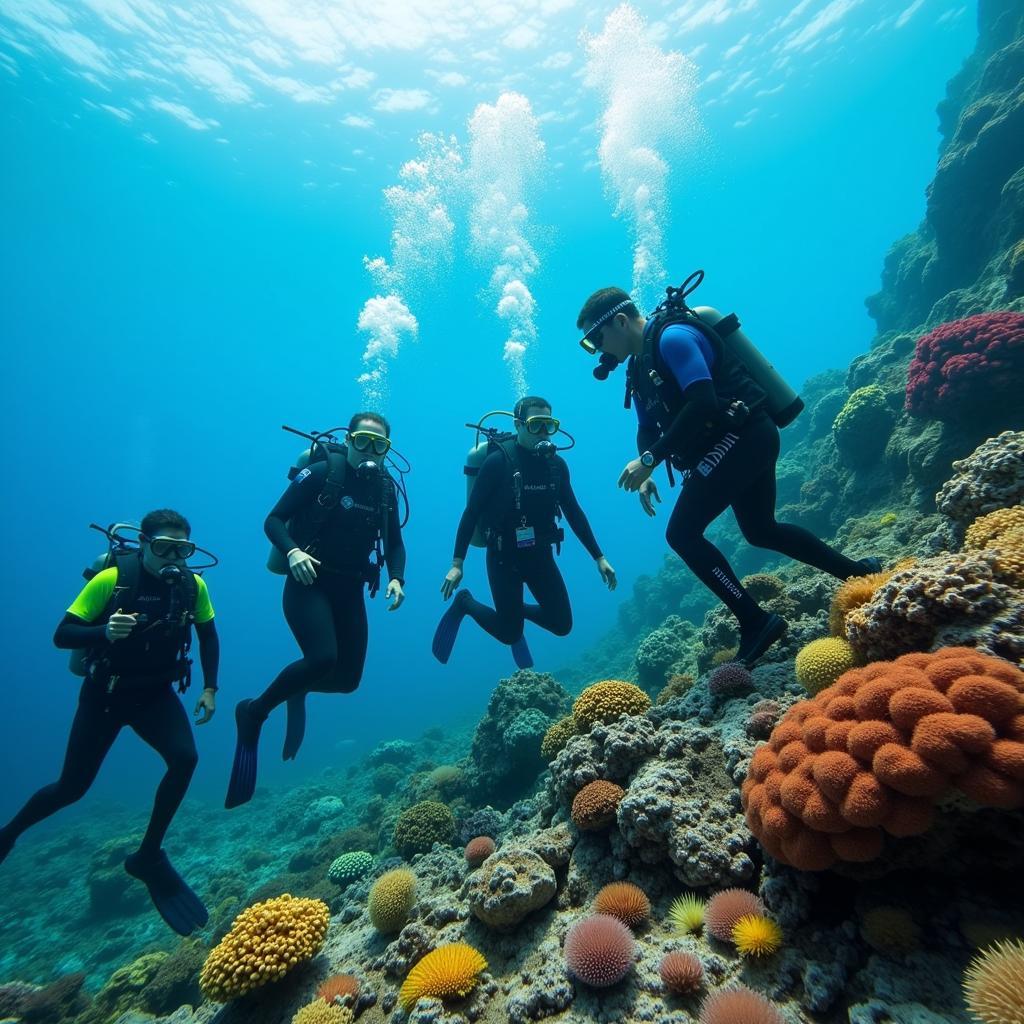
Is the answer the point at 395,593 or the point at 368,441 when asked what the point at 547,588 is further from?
the point at 368,441

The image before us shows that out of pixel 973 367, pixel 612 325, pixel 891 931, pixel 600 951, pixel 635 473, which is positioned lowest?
pixel 891 931

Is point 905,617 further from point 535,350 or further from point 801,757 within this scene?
point 535,350

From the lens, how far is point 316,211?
160ft

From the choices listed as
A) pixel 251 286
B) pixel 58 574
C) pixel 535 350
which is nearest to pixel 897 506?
pixel 251 286

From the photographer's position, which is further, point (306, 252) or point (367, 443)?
point (306, 252)

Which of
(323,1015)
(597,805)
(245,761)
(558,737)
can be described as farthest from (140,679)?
(597,805)

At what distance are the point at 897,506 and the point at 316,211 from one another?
5799cm

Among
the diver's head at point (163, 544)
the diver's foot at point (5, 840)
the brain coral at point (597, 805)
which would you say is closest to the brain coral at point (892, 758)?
the brain coral at point (597, 805)

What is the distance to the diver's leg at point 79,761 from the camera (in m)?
5.47

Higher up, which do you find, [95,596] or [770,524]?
[95,596]

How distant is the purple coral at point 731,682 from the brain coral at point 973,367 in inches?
281

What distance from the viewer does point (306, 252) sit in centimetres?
6109

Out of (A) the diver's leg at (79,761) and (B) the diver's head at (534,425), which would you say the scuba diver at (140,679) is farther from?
(B) the diver's head at (534,425)

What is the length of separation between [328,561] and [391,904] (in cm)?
387
